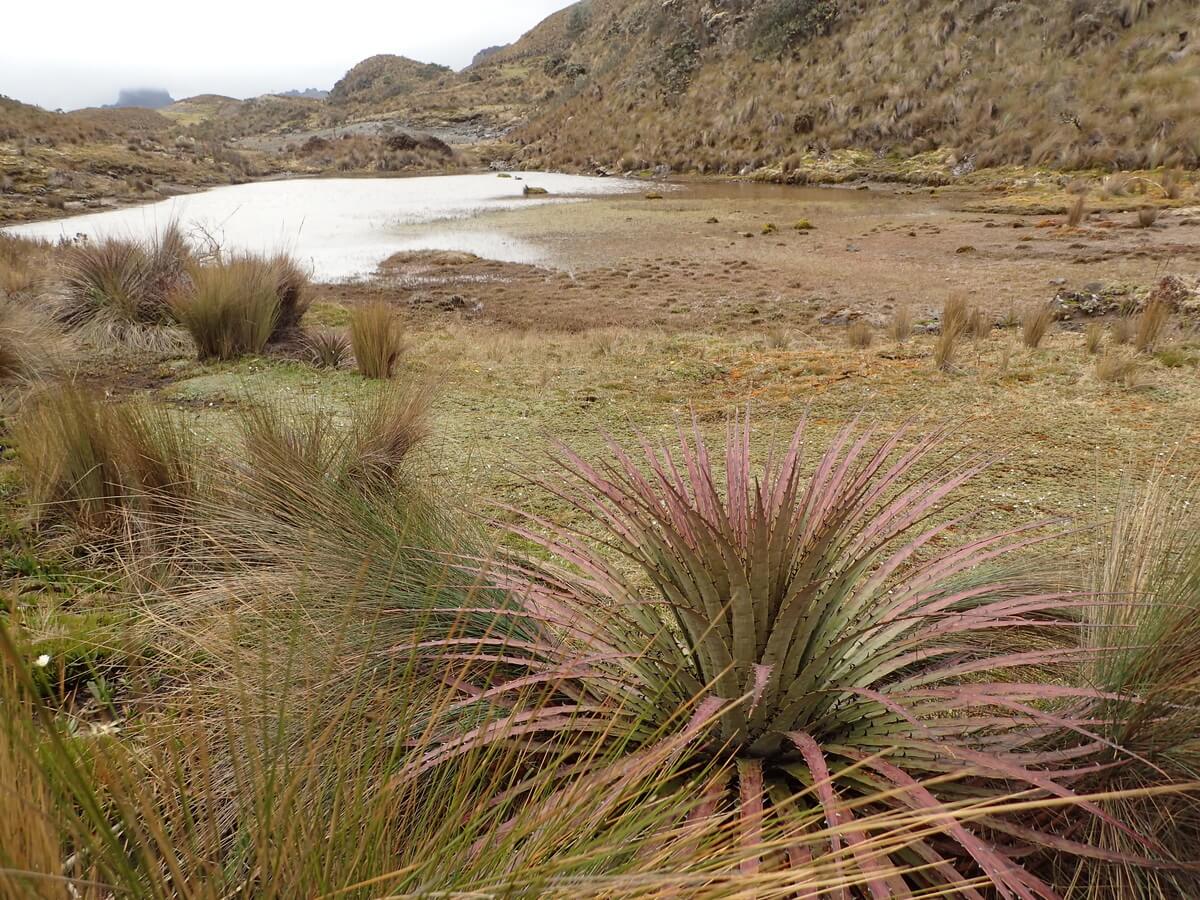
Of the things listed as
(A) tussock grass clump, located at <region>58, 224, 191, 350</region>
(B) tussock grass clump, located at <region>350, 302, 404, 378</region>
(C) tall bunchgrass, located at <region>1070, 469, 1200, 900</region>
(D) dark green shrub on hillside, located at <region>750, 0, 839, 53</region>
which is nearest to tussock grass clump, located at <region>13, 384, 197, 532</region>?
(C) tall bunchgrass, located at <region>1070, 469, 1200, 900</region>

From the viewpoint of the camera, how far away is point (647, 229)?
53.8ft

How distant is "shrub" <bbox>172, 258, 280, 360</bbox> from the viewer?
224 inches

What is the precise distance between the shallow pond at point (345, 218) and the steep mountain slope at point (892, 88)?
6.69 meters

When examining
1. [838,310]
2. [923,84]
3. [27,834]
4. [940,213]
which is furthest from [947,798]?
[923,84]

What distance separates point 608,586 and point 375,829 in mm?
1031

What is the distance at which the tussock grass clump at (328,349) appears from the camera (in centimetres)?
593

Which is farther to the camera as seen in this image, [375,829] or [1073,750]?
[1073,750]

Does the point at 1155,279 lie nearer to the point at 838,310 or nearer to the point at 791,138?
the point at 838,310

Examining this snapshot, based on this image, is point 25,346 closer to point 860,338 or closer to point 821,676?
point 821,676

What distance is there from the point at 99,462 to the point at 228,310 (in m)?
3.62

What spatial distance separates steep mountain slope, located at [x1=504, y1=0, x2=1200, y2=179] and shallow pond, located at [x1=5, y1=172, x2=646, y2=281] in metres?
6.69

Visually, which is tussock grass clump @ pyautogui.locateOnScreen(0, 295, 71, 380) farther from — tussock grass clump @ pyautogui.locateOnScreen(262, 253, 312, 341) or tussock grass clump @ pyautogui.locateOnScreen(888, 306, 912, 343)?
tussock grass clump @ pyautogui.locateOnScreen(888, 306, 912, 343)

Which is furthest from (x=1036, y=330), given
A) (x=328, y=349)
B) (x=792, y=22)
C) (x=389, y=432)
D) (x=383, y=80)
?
(x=383, y=80)

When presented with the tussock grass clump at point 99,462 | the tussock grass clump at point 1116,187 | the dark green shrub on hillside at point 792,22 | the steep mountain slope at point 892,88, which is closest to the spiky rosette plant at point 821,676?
the tussock grass clump at point 99,462
